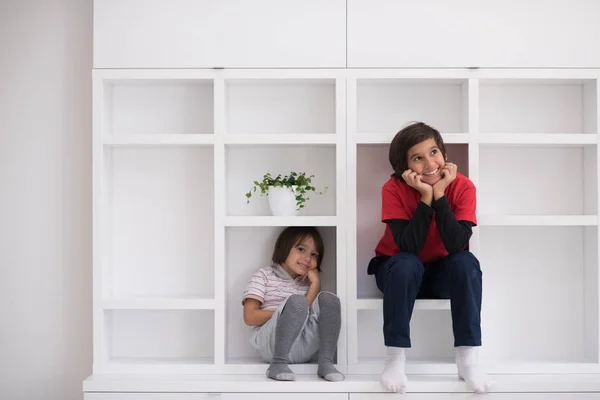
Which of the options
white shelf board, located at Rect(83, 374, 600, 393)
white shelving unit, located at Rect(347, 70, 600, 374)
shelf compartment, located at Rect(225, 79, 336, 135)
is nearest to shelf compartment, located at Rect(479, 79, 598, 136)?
white shelving unit, located at Rect(347, 70, 600, 374)

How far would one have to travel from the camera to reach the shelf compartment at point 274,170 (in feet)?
7.63

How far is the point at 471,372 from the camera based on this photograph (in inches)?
77.3

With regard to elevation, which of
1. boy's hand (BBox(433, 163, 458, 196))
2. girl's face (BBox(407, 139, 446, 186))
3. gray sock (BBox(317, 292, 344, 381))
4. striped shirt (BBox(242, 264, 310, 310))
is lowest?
gray sock (BBox(317, 292, 344, 381))

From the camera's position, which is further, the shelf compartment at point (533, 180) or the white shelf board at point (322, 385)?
the shelf compartment at point (533, 180)

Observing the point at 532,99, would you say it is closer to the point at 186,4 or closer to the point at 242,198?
the point at 242,198

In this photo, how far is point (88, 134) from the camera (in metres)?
2.33

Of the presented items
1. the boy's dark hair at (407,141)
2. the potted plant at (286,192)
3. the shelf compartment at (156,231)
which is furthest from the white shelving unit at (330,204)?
the boy's dark hair at (407,141)

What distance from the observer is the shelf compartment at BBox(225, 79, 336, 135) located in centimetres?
232

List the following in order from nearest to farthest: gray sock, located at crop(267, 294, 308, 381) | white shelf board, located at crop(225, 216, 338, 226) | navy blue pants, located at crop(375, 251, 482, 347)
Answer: navy blue pants, located at crop(375, 251, 482, 347), gray sock, located at crop(267, 294, 308, 381), white shelf board, located at crop(225, 216, 338, 226)

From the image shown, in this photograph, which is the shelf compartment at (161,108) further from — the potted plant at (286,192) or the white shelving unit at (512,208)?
the white shelving unit at (512,208)

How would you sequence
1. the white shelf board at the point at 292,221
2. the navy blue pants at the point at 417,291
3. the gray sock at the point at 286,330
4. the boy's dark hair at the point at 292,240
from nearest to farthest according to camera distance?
1. the navy blue pants at the point at 417,291
2. the gray sock at the point at 286,330
3. the white shelf board at the point at 292,221
4. the boy's dark hair at the point at 292,240

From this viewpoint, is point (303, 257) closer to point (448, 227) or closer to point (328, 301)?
point (328, 301)

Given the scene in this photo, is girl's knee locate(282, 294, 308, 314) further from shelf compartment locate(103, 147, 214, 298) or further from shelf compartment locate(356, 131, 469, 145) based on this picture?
shelf compartment locate(356, 131, 469, 145)

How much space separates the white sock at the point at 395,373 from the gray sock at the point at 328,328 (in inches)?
6.6
